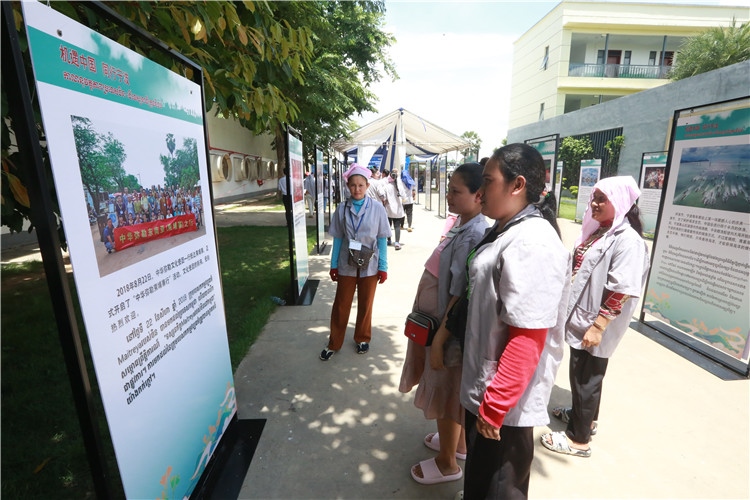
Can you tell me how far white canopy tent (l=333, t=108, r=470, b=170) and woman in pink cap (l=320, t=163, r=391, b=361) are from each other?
24.8ft

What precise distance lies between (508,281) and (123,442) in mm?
1634

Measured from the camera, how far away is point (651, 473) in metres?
2.51

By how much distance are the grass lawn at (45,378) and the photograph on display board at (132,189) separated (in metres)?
1.80

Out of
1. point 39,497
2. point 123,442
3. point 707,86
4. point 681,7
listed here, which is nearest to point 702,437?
point 123,442

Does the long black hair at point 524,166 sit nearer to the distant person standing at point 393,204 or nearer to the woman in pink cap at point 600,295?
the woman in pink cap at point 600,295

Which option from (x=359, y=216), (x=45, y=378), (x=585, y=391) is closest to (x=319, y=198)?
(x=359, y=216)

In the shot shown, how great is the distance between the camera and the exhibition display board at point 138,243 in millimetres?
1273

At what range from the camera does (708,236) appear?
3.94 metres

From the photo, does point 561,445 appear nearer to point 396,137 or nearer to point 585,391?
point 585,391

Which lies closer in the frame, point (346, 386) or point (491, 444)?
point (491, 444)

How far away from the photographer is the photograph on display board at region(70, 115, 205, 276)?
4.53 ft

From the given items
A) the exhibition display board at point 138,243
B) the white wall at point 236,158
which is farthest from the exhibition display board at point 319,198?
the white wall at point 236,158

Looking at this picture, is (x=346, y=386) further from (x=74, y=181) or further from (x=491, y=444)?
(x=74, y=181)

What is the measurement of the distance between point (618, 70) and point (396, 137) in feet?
86.7
